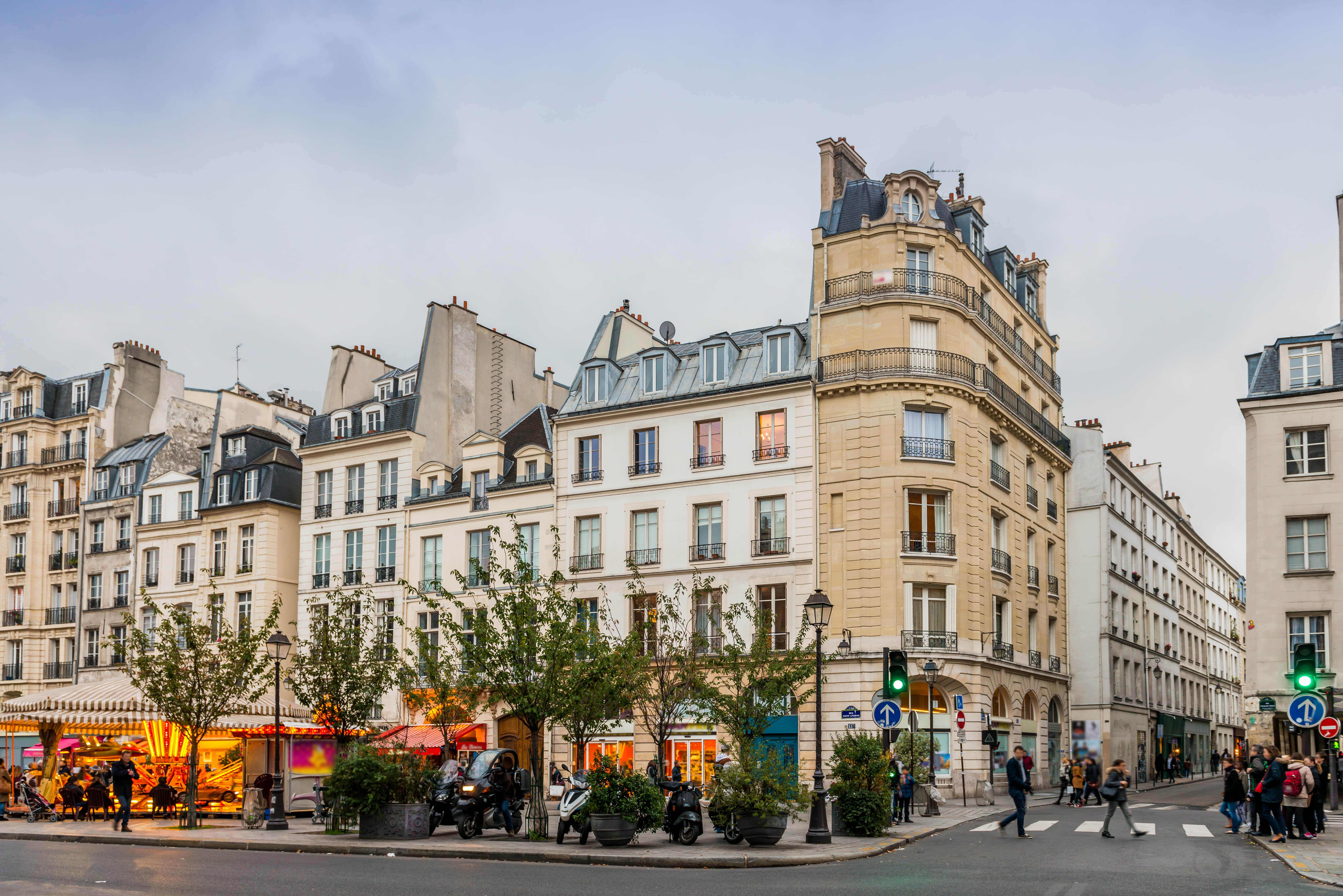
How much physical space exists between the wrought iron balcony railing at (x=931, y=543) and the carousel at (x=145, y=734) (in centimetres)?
1705

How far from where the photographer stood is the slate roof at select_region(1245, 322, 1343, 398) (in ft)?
120

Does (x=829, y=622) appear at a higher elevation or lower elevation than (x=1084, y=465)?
lower

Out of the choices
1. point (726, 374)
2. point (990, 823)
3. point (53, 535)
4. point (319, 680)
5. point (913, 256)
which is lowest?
point (990, 823)

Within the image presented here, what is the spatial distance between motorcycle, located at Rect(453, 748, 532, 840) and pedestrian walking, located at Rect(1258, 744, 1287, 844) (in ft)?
39.3

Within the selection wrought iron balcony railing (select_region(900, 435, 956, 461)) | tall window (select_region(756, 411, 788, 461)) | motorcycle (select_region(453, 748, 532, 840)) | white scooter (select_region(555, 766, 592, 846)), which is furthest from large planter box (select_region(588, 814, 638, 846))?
tall window (select_region(756, 411, 788, 461))

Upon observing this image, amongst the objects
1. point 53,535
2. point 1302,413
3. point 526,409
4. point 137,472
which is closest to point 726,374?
point 526,409

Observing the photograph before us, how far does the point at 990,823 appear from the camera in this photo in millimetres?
26016

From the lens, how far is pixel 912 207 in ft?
133

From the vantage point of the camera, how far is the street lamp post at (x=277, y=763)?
24.9 m

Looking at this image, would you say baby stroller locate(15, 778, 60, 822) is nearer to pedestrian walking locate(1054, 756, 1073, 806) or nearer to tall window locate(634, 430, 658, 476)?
tall window locate(634, 430, 658, 476)

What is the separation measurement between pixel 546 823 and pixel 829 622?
1722 centimetres

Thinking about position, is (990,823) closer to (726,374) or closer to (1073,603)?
(726,374)

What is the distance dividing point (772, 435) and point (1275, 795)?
20720mm

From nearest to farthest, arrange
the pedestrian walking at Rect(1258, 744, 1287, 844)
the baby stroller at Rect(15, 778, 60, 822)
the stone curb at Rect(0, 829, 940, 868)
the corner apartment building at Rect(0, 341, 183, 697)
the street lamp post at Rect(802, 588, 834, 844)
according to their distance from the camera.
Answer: the stone curb at Rect(0, 829, 940, 868) < the street lamp post at Rect(802, 588, 834, 844) < the pedestrian walking at Rect(1258, 744, 1287, 844) < the baby stroller at Rect(15, 778, 60, 822) < the corner apartment building at Rect(0, 341, 183, 697)
